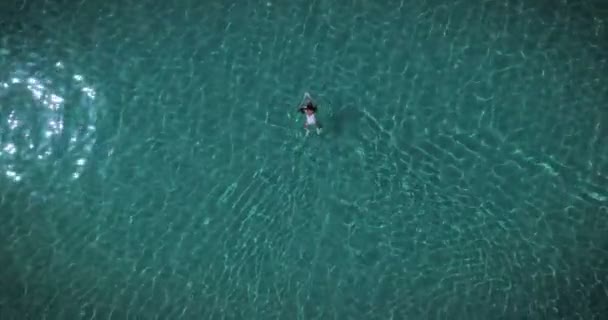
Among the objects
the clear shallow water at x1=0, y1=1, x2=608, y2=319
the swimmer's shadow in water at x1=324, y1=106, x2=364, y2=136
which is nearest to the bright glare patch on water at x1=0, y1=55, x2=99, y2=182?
the clear shallow water at x1=0, y1=1, x2=608, y2=319

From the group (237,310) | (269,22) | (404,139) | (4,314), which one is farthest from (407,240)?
(4,314)

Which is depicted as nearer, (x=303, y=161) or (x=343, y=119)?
(x=303, y=161)

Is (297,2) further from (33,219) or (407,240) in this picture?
(33,219)

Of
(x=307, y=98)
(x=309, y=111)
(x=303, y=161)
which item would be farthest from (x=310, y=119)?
(x=303, y=161)

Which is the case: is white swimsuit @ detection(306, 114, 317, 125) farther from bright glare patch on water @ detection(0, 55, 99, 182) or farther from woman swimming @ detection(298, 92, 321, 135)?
bright glare patch on water @ detection(0, 55, 99, 182)

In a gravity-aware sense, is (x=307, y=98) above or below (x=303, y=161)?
above

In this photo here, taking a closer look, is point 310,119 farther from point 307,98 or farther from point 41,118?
point 41,118

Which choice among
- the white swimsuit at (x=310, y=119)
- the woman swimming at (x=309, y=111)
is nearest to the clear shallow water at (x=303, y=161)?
the woman swimming at (x=309, y=111)
